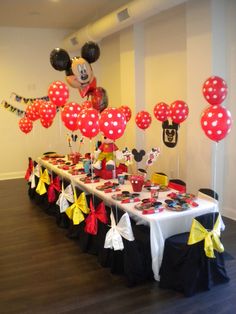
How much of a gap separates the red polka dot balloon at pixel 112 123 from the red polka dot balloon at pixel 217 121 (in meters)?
0.96

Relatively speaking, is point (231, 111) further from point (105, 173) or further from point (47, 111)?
point (47, 111)

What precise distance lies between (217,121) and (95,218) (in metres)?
1.70

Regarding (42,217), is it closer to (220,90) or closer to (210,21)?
(220,90)

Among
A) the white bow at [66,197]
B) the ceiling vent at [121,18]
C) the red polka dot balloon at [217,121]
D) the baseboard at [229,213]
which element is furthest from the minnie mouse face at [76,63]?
the baseboard at [229,213]

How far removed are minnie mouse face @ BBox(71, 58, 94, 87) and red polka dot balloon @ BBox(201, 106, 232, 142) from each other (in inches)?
96.5

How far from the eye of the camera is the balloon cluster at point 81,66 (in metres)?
5.14

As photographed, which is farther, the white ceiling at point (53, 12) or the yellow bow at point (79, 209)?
the white ceiling at point (53, 12)

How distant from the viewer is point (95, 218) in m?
3.87

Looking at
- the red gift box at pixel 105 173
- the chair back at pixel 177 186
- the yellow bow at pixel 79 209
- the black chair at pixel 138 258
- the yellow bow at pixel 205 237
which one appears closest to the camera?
the yellow bow at pixel 205 237

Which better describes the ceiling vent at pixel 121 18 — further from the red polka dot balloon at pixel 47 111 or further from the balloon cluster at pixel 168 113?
the red polka dot balloon at pixel 47 111

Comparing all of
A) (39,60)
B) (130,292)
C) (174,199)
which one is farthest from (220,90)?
(39,60)

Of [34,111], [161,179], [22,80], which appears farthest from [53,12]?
[161,179]

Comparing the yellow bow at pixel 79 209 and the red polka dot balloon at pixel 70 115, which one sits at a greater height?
the red polka dot balloon at pixel 70 115

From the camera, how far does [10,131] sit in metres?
8.36
